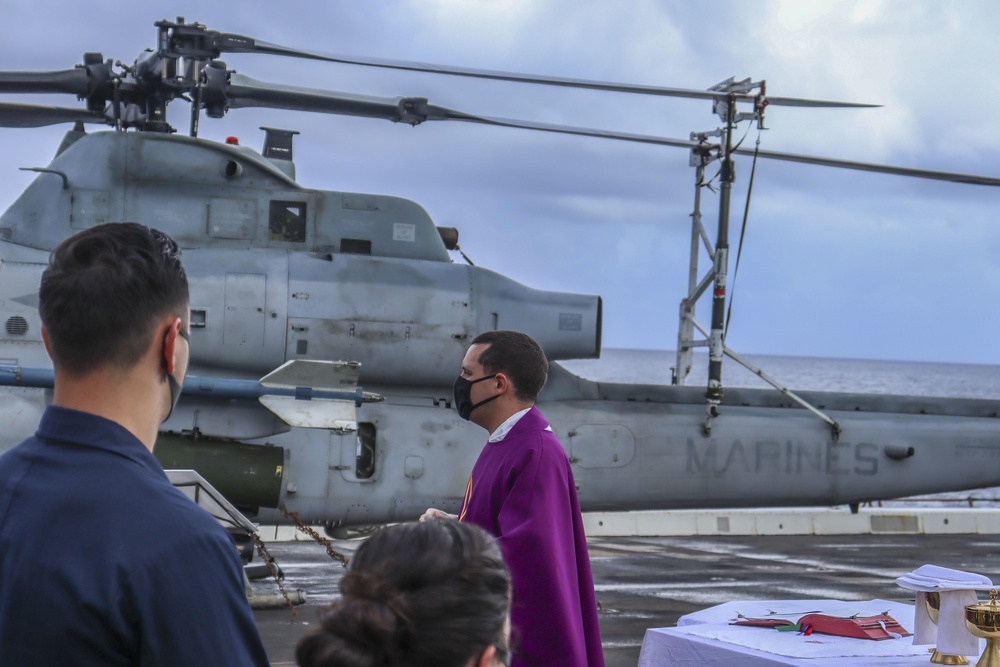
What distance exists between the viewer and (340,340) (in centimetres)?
994

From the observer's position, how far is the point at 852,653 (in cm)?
397

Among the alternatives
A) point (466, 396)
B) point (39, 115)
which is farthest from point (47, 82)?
point (466, 396)

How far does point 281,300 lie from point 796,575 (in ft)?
22.7

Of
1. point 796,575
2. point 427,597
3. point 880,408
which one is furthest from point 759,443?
point 427,597

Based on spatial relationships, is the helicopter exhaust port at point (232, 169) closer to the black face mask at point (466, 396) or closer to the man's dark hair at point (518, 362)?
the black face mask at point (466, 396)

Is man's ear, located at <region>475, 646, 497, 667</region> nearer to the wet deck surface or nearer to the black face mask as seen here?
the black face mask

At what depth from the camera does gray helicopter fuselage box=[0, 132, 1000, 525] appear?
974cm

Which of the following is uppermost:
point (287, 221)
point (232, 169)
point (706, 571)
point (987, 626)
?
point (232, 169)

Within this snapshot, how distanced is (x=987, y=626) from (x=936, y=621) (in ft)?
1.49

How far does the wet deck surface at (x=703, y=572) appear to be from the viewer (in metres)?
9.46

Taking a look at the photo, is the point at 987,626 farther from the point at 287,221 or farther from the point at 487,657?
the point at 287,221

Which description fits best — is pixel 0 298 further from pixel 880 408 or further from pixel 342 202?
pixel 880 408

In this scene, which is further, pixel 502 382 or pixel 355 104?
pixel 355 104

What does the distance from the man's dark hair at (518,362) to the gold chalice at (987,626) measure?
5.85 feet
